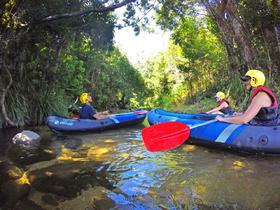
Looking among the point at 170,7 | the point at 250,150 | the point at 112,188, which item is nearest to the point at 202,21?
the point at 170,7

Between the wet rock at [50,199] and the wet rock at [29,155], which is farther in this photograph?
the wet rock at [29,155]

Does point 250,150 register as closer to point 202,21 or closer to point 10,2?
point 10,2

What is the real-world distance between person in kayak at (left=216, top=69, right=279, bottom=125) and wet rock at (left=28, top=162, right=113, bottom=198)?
240 cm

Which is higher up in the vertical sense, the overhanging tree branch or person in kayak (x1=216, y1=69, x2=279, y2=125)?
the overhanging tree branch

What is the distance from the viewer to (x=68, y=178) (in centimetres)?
496

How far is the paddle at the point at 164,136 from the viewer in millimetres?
5785

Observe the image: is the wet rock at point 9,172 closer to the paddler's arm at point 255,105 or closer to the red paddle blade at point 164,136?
the red paddle blade at point 164,136

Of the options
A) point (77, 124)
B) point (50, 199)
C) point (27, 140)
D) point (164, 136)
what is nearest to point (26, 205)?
point (50, 199)

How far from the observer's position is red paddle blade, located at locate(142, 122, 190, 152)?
5785 millimetres

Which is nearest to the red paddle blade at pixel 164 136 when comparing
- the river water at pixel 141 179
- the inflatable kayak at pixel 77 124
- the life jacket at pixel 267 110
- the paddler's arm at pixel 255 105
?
the river water at pixel 141 179

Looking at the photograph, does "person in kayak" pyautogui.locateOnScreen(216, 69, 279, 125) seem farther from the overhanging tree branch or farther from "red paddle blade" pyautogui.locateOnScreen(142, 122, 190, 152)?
the overhanging tree branch

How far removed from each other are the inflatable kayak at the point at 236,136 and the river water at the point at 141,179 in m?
0.14

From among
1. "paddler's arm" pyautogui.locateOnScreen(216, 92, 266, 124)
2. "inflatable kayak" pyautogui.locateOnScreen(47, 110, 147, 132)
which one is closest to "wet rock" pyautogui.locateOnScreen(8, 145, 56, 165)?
"inflatable kayak" pyautogui.locateOnScreen(47, 110, 147, 132)

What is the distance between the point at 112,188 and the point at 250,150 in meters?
2.56
